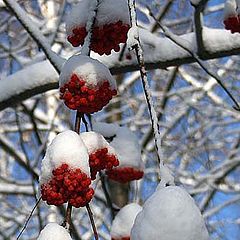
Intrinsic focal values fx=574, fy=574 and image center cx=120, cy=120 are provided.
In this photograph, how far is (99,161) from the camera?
994mm

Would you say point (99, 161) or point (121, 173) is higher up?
point (99, 161)

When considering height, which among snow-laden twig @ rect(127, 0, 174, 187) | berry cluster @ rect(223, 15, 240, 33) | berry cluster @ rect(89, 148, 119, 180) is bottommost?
berry cluster @ rect(223, 15, 240, 33)

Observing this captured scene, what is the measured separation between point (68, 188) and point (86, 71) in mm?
242

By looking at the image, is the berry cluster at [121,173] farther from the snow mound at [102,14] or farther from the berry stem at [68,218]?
the berry stem at [68,218]

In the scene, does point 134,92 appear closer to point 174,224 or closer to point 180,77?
point 180,77

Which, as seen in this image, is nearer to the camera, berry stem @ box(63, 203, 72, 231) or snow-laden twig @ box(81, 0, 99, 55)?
berry stem @ box(63, 203, 72, 231)

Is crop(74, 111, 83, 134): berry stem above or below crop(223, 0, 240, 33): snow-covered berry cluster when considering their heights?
above

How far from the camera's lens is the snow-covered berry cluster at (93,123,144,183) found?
1.55 metres

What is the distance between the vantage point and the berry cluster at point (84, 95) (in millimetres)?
964

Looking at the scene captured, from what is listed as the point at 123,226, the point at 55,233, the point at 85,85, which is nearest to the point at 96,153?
the point at 85,85

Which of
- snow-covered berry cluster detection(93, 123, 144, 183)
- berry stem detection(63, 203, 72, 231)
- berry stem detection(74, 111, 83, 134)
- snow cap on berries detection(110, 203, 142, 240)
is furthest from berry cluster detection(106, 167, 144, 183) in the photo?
berry stem detection(63, 203, 72, 231)

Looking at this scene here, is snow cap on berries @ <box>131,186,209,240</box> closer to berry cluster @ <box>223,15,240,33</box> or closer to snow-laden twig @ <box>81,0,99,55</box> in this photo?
snow-laden twig @ <box>81,0,99,55</box>

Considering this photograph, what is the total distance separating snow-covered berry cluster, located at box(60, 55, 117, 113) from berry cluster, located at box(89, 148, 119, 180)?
0.08 meters

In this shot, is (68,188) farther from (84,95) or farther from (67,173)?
(84,95)
